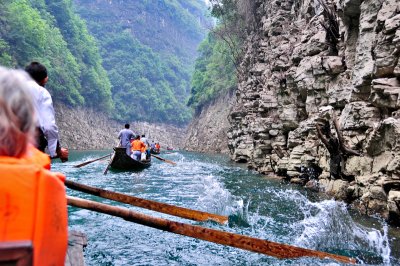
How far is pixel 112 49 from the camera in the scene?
89125mm

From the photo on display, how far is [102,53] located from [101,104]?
28.2 meters

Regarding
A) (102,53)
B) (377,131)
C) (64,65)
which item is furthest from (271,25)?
(102,53)

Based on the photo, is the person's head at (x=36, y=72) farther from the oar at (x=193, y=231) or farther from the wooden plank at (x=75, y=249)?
the wooden plank at (x=75, y=249)

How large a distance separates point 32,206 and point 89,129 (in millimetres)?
56069

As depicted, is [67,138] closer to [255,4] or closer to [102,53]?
[255,4]

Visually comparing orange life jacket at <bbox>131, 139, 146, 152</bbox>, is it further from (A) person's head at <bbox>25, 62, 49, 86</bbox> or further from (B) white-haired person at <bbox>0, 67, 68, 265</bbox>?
(B) white-haired person at <bbox>0, 67, 68, 265</bbox>

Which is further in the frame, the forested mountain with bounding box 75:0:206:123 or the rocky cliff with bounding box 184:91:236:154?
the forested mountain with bounding box 75:0:206:123

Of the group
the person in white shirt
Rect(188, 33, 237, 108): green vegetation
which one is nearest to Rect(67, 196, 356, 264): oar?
the person in white shirt

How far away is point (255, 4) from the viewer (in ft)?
87.8

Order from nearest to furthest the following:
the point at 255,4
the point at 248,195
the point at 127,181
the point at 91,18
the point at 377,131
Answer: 1. the point at 377,131
2. the point at 248,195
3. the point at 127,181
4. the point at 255,4
5. the point at 91,18

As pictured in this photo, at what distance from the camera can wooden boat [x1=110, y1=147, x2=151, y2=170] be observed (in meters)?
14.9

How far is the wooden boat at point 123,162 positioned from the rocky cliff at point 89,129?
31972mm

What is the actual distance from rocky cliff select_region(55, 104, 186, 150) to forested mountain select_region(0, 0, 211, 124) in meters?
1.85

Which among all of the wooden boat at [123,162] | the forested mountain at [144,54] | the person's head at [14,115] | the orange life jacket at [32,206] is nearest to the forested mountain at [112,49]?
the forested mountain at [144,54]
